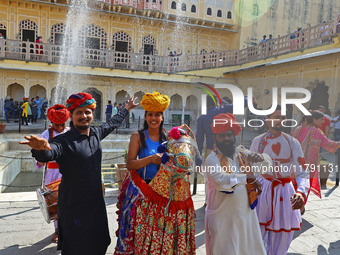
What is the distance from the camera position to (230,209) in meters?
2.39

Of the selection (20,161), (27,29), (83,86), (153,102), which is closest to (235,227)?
(153,102)

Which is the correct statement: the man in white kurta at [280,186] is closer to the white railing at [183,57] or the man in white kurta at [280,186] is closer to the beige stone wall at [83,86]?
the white railing at [183,57]

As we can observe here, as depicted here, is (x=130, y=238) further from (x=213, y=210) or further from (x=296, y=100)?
(x=296, y=100)

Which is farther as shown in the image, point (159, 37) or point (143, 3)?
point (159, 37)

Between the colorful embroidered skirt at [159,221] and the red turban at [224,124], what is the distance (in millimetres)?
515

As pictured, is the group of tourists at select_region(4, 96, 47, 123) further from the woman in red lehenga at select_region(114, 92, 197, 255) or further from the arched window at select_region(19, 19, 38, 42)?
the woman in red lehenga at select_region(114, 92, 197, 255)

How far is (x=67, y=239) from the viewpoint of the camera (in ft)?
7.52

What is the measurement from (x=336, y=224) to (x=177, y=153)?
10.2 feet

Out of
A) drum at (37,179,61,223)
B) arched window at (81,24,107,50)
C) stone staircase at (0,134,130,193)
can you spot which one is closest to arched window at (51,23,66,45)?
arched window at (81,24,107,50)

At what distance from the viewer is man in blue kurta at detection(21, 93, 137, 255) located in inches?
87.2

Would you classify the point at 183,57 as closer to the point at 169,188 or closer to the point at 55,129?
the point at 55,129

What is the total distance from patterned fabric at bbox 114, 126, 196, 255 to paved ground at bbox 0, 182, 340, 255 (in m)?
0.98

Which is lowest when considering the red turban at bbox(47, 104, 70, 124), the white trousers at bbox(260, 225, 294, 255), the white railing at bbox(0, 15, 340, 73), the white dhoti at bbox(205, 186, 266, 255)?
the white trousers at bbox(260, 225, 294, 255)

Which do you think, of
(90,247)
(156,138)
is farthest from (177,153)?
(90,247)
